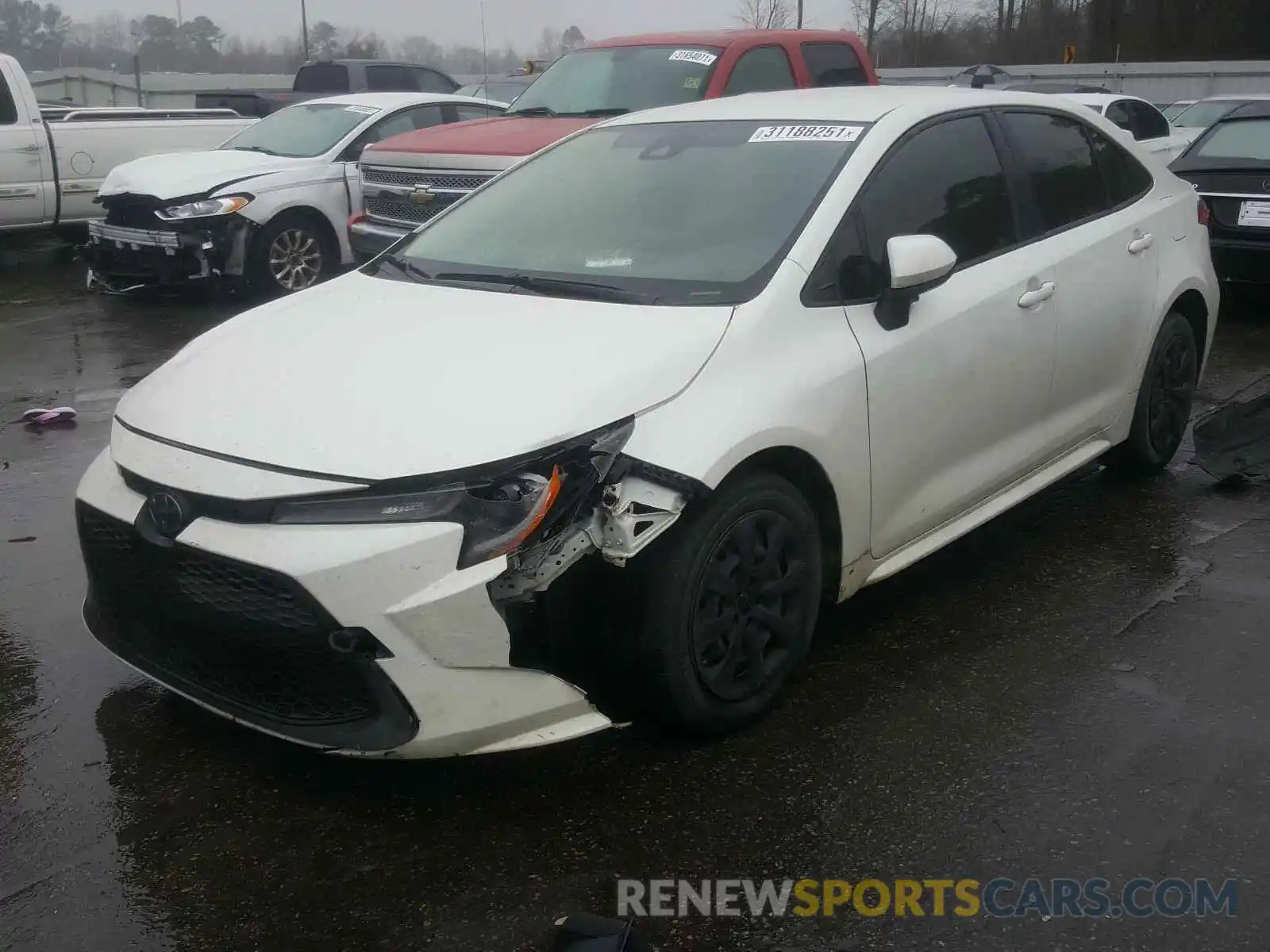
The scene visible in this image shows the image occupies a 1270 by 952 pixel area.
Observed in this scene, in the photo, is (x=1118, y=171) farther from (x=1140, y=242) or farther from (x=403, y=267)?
(x=403, y=267)

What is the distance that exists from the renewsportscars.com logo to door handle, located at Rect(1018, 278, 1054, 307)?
6.88 ft

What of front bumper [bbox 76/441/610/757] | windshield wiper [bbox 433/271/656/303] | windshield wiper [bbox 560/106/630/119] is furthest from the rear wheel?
front bumper [bbox 76/441/610/757]

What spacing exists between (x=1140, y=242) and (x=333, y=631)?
3.69 meters

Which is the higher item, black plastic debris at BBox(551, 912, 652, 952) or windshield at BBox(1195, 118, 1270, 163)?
windshield at BBox(1195, 118, 1270, 163)

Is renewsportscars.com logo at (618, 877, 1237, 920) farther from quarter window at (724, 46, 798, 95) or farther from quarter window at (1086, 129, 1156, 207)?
quarter window at (724, 46, 798, 95)

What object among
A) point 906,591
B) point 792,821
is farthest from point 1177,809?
point 906,591

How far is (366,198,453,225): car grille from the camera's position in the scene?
9.24 meters

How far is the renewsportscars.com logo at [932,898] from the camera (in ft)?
9.20

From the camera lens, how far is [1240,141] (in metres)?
9.30

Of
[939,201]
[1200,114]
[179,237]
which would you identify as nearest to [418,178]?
[179,237]

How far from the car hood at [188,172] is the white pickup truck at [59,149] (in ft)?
6.32

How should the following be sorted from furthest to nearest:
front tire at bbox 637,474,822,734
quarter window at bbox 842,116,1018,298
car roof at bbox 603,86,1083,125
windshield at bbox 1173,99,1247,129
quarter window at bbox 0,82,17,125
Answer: windshield at bbox 1173,99,1247,129 → quarter window at bbox 0,82,17,125 → car roof at bbox 603,86,1083,125 → quarter window at bbox 842,116,1018,298 → front tire at bbox 637,474,822,734

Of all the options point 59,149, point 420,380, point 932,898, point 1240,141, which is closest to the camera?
point 932,898

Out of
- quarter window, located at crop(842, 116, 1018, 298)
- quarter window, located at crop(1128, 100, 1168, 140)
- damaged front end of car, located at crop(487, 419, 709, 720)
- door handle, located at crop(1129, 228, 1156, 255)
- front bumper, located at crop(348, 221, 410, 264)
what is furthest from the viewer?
quarter window, located at crop(1128, 100, 1168, 140)
